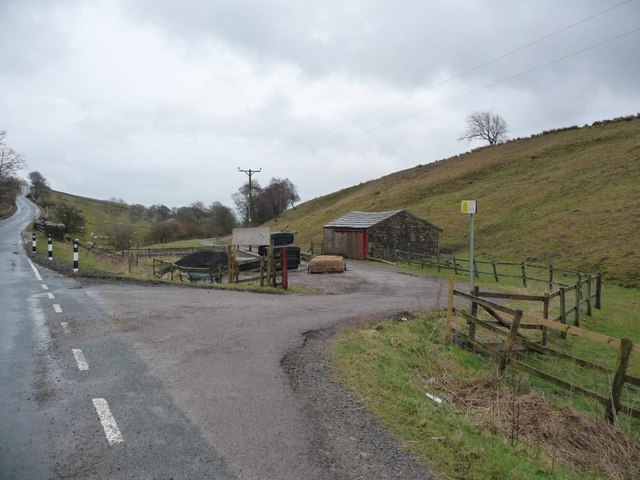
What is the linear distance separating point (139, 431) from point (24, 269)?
15.7 meters

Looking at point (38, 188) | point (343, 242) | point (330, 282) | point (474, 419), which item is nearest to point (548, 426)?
point (474, 419)

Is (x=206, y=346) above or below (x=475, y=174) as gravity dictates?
below

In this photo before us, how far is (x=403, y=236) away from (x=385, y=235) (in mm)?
1618

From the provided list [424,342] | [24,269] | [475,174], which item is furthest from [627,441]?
[475,174]

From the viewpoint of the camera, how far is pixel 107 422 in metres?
4.57

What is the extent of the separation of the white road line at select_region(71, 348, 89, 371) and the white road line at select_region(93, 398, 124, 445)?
1225 millimetres

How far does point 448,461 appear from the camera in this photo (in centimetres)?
432

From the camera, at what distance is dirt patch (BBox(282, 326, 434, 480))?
4.02 meters

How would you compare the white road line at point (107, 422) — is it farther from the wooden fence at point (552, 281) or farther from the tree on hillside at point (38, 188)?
the tree on hillside at point (38, 188)

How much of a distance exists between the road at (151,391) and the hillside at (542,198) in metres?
21.4

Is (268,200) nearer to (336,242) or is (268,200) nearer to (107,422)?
(336,242)

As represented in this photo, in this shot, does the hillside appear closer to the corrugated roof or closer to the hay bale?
the corrugated roof

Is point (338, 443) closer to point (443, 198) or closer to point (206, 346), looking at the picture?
point (206, 346)

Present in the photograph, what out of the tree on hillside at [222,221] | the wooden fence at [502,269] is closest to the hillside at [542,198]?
the wooden fence at [502,269]
